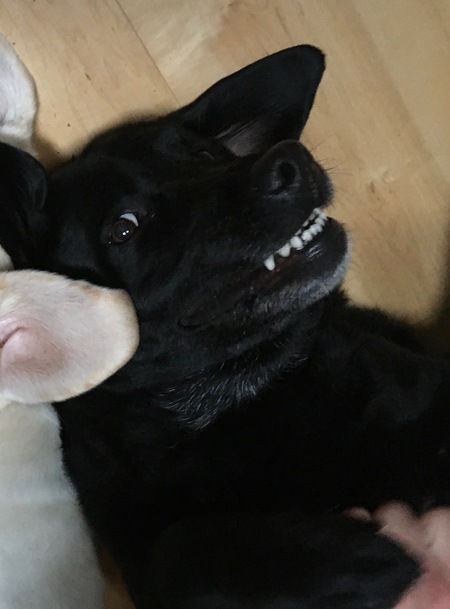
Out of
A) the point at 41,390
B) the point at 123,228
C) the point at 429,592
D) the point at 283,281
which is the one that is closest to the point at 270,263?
the point at 283,281

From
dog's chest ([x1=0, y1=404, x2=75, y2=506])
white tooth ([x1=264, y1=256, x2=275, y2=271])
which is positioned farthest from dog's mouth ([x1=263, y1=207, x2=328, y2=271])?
dog's chest ([x1=0, y1=404, x2=75, y2=506])

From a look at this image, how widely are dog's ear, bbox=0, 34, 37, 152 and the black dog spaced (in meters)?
0.12

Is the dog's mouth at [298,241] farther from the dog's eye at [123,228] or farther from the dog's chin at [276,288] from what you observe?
the dog's eye at [123,228]

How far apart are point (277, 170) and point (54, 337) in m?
0.39

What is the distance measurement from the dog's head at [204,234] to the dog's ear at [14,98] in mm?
125

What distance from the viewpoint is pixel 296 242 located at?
1.11 metres

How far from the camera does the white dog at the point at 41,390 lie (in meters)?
0.99

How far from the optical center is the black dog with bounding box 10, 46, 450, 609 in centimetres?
105

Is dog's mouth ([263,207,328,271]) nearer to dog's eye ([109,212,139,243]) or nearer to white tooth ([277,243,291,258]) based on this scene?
white tooth ([277,243,291,258])

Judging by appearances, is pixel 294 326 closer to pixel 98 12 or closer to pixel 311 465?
pixel 311 465

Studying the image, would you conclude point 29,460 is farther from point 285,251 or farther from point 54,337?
point 285,251

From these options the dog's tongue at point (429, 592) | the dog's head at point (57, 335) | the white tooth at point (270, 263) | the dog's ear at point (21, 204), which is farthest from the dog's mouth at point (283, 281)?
the dog's tongue at point (429, 592)

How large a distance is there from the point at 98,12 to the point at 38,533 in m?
0.96

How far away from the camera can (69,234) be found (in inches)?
46.4
